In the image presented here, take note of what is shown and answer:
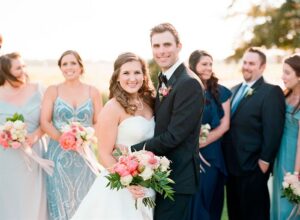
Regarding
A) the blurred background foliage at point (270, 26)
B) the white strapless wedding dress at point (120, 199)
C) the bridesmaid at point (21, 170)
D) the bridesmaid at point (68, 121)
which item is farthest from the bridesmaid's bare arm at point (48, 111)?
the blurred background foliage at point (270, 26)

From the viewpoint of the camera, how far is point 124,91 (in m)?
4.68

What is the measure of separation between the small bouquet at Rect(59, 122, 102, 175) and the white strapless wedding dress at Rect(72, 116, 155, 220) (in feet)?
4.72

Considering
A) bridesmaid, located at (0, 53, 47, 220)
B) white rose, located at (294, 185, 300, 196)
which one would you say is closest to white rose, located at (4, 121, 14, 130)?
bridesmaid, located at (0, 53, 47, 220)

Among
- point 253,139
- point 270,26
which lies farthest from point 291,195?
point 270,26

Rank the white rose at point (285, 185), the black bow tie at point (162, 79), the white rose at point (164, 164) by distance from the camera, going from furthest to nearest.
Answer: the white rose at point (285, 185), the black bow tie at point (162, 79), the white rose at point (164, 164)

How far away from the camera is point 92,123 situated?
655 cm

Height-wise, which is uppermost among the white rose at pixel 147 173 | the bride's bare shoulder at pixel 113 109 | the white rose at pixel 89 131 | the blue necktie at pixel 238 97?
the bride's bare shoulder at pixel 113 109

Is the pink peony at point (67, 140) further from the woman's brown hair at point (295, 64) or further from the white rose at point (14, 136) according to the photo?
the woman's brown hair at point (295, 64)

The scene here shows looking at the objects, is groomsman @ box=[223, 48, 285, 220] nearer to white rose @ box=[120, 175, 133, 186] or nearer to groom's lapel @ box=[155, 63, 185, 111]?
groom's lapel @ box=[155, 63, 185, 111]

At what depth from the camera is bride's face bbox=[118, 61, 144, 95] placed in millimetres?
4609

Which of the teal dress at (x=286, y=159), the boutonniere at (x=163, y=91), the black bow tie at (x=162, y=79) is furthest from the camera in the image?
the teal dress at (x=286, y=159)

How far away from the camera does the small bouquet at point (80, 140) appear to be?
595 cm

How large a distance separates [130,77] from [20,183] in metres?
2.63

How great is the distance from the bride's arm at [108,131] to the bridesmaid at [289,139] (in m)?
2.17
